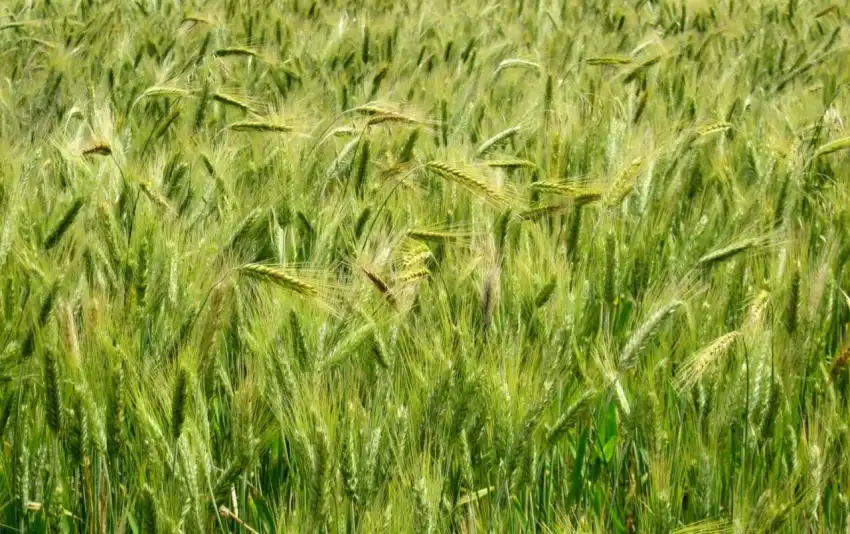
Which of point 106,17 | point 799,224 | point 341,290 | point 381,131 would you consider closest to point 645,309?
point 341,290

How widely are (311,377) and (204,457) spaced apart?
0.23 m

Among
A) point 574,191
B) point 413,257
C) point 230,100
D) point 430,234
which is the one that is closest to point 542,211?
point 574,191

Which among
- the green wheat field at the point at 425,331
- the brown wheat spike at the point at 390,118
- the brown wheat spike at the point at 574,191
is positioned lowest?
the green wheat field at the point at 425,331

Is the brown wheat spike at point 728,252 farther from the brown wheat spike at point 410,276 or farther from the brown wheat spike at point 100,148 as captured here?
the brown wheat spike at point 100,148

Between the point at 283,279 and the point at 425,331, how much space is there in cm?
34

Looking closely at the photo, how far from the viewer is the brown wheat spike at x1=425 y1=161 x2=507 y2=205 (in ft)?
6.79

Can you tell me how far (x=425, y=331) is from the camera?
1.86 meters

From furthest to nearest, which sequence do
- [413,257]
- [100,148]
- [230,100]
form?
1. [230,100]
2. [100,148]
3. [413,257]

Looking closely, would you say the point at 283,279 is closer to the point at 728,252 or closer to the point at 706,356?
the point at 706,356

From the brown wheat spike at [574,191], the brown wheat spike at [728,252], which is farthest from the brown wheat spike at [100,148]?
the brown wheat spike at [728,252]

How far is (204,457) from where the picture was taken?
140 cm

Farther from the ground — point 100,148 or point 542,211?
point 100,148

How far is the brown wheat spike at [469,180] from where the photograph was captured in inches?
81.4

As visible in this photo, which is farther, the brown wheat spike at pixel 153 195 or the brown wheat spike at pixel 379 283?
the brown wheat spike at pixel 153 195
